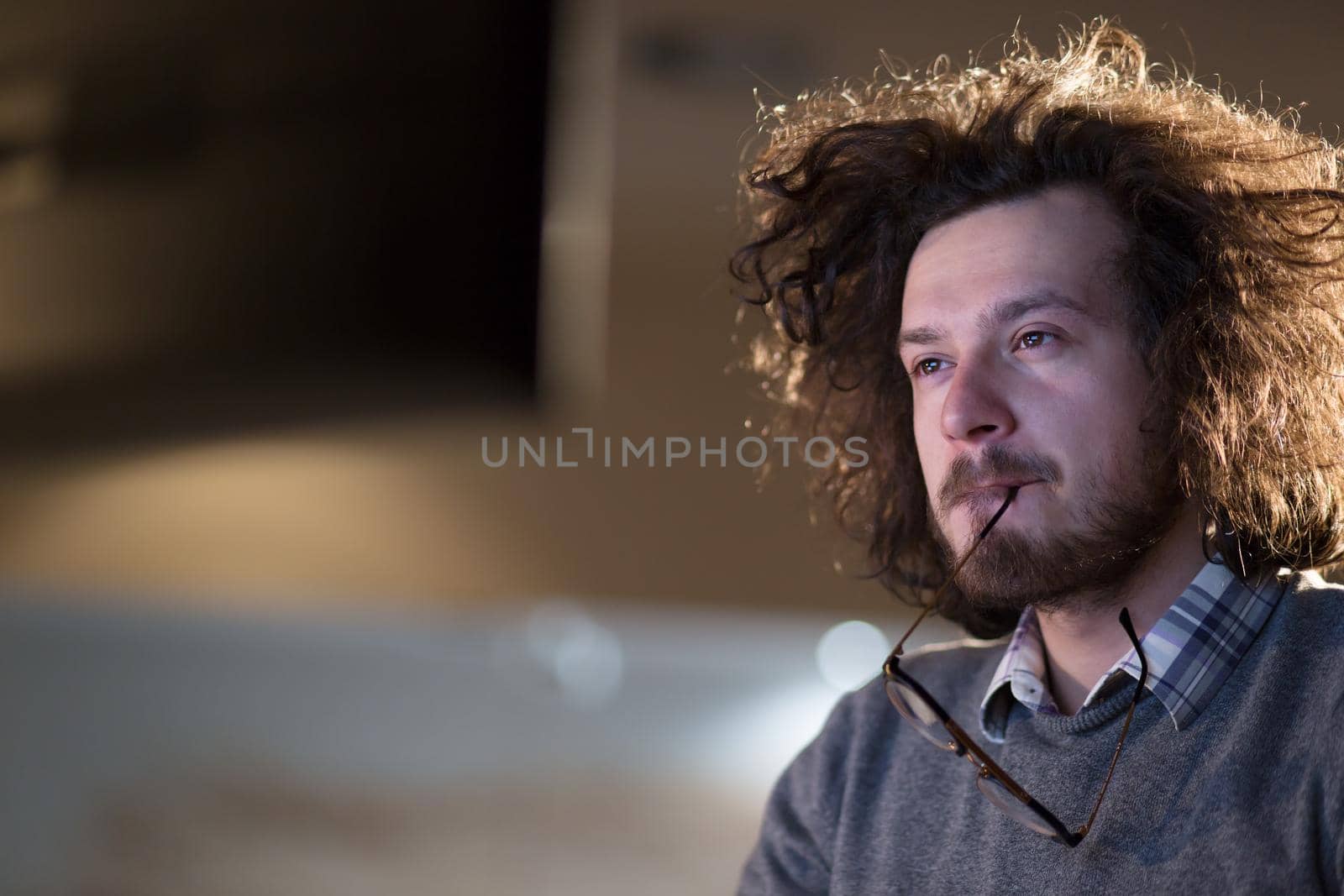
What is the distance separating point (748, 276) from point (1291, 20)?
102cm

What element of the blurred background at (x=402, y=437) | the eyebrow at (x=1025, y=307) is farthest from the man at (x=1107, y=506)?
the blurred background at (x=402, y=437)

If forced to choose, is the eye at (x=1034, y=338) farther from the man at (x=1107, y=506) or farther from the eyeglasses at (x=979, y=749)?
the eyeglasses at (x=979, y=749)

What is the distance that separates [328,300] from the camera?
5.61 ft

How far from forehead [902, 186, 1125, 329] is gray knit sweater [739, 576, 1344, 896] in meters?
0.28

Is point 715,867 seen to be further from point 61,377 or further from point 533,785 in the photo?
point 61,377

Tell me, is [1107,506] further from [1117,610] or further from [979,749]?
[979,749]

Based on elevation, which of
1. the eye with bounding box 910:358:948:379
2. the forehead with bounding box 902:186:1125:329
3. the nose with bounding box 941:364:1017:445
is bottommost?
the nose with bounding box 941:364:1017:445

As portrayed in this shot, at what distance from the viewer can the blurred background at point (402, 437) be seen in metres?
1.66

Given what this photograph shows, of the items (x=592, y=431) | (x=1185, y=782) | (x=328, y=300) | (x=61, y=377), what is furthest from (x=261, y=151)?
(x=1185, y=782)

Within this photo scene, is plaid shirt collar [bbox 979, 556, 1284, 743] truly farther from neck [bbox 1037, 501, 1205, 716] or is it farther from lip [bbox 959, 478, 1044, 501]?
lip [bbox 959, 478, 1044, 501]

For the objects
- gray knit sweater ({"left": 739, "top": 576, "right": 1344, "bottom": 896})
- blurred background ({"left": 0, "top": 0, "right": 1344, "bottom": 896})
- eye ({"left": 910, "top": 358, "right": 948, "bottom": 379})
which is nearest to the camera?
gray knit sweater ({"left": 739, "top": 576, "right": 1344, "bottom": 896})

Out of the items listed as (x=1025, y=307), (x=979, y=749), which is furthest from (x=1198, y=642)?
(x=1025, y=307)

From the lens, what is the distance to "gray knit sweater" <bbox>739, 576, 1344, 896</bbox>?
2.38 ft

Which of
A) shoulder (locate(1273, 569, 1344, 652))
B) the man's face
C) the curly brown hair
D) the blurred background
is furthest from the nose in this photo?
the blurred background
